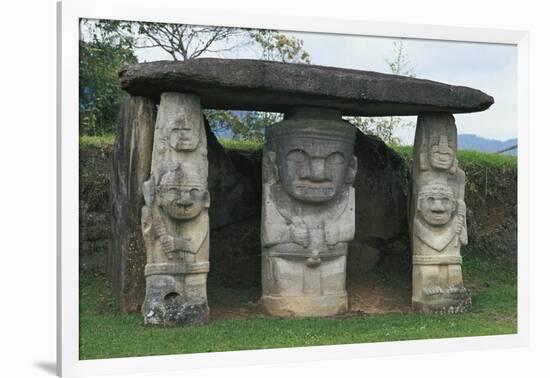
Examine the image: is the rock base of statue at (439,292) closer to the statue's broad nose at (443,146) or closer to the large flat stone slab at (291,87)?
the statue's broad nose at (443,146)

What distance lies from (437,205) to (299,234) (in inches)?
68.9

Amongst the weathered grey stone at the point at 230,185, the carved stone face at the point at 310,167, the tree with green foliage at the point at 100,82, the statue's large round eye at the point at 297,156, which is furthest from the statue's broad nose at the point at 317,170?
the tree with green foliage at the point at 100,82

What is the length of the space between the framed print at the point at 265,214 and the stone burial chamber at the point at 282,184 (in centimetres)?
2

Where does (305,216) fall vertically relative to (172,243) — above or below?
above

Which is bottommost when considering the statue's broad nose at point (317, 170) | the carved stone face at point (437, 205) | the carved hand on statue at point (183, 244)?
the carved hand on statue at point (183, 244)

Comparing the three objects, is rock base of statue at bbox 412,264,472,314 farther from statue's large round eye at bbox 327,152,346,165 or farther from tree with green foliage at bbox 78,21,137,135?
tree with green foliage at bbox 78,21,137,135

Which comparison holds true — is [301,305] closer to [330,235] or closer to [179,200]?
[330,235]

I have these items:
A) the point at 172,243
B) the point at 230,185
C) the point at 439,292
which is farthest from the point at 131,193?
the point at 439,292

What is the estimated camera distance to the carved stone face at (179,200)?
27.7ft

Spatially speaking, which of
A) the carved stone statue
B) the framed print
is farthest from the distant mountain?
the carved stone statue

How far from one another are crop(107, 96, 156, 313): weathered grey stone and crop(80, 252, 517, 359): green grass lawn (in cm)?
38

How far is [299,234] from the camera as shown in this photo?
9.32 m

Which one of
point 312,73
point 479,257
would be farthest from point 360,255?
point 312,73

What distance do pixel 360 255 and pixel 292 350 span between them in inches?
153
